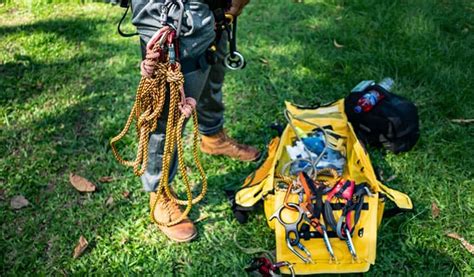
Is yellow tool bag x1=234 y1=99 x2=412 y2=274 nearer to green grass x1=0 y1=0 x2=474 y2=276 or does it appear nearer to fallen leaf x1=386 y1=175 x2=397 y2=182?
green grass x1=0 y1=0 x2=474 y2=276

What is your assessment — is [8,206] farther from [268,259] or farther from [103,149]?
[268,259]

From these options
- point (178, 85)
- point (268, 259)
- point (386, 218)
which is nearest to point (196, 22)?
point (178, 85)

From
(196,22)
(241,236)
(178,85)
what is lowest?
(241,236)

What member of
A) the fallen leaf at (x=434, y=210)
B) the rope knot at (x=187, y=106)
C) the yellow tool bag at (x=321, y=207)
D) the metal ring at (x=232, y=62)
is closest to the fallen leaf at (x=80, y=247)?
the yellow tool bag at (x=321, y=207)

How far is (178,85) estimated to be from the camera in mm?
1883

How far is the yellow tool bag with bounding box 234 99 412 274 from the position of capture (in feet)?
7.55

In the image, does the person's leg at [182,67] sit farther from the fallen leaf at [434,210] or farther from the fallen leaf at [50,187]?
the fallen leaf at [434,210]

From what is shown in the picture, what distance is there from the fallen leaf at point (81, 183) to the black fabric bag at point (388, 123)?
176 centimetres

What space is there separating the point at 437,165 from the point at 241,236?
1420 millimetres

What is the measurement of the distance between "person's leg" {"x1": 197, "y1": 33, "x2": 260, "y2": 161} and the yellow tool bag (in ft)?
0.80

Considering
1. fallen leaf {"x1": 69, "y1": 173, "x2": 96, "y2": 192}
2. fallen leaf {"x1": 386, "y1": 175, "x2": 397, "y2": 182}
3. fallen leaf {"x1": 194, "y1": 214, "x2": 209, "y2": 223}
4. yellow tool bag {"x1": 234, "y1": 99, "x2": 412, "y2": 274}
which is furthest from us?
Answer: fallen leaf {"x1": 386, "y1": 175, "x2": 397, "y2": 182}

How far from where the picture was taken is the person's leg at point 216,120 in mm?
2635

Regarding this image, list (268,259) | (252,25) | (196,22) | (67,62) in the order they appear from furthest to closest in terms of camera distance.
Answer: (252,25), (67,62), (268,259), (196,22)

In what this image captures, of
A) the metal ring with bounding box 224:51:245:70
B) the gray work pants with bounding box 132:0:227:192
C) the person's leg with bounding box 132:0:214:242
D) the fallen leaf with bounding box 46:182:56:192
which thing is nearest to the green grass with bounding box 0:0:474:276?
the fallen leaf with bounding box 46:182:56:192
